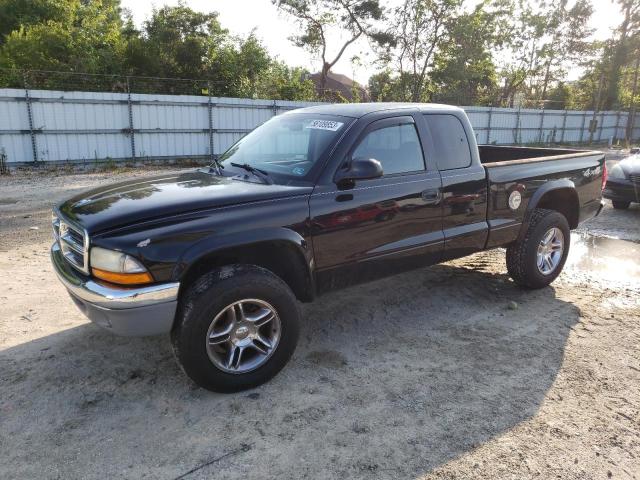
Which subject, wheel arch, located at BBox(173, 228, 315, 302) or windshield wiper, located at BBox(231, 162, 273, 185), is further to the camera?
windshield wiper, located at BBox(231, 162, 273, 185)

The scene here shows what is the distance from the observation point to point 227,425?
2838 mm

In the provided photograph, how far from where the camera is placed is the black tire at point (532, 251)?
15.8ft

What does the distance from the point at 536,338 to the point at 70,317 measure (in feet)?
12.9

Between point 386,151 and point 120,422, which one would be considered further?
point 386,151

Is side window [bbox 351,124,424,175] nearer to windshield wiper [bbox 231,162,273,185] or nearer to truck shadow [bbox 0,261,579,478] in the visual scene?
windshield wiper [bbox 231,162,273,185]

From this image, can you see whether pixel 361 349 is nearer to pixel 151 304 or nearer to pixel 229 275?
pixel 229 275

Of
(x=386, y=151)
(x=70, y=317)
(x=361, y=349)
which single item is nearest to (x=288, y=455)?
(x=361, y=349)

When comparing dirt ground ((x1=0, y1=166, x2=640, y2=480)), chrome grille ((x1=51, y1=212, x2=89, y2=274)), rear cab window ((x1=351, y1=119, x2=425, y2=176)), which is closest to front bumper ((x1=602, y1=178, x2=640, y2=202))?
→ dirt ground ((x1=0, y1=166, x2=640, y2=480))

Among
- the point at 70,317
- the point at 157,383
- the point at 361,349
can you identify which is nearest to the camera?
the point at 157,383

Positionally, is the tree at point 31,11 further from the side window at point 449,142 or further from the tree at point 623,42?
the tree at point 623,42

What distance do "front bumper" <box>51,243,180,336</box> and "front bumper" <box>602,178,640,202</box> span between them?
9049 mm

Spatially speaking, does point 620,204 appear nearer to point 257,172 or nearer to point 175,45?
point 257,172

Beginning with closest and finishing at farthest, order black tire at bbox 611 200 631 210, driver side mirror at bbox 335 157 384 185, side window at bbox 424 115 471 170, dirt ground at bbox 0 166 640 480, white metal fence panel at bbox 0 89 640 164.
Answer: dirt ground at bbox 0 166 640 480 < driver side mirror at bbox 335 157 384 185 < side window at bbox 424 115 471 170 < black tire at bbox 611 200 631 210 < white metal fence panel at bbox 0 89 640 164

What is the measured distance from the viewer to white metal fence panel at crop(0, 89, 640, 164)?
13039 millimetres
